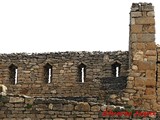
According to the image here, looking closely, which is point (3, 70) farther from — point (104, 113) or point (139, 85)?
point (104, 113)

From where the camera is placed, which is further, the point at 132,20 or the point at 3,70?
the point at 3,70

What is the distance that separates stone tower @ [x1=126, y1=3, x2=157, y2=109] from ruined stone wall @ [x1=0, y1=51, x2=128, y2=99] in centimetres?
345

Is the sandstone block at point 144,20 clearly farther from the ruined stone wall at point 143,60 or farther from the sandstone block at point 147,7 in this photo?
the sandstone block at point 147,7

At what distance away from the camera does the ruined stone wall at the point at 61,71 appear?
17.5 metres

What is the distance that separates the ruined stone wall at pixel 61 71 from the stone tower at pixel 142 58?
3452 millimetres

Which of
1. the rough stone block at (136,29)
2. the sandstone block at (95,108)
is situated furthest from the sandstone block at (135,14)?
the sandstone block at (95,108)

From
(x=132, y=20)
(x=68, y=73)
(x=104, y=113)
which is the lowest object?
(x=104, y=113)

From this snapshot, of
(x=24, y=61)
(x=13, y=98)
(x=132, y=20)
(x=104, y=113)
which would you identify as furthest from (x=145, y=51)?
(x=24, y=61)

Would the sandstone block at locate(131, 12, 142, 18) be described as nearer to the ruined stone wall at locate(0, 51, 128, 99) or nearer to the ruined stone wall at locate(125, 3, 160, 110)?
the ruined stone wall at locate(125, 3, 160, 110)

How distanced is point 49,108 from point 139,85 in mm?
3604

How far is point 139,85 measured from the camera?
13.6 meters

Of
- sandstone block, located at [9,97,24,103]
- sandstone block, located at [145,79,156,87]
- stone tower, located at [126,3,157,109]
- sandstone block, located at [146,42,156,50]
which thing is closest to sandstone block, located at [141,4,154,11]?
stone tower, located at [126,3,157,109]

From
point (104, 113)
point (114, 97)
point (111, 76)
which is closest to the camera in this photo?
point (104, 113)

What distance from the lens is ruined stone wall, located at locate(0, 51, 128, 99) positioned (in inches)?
689
